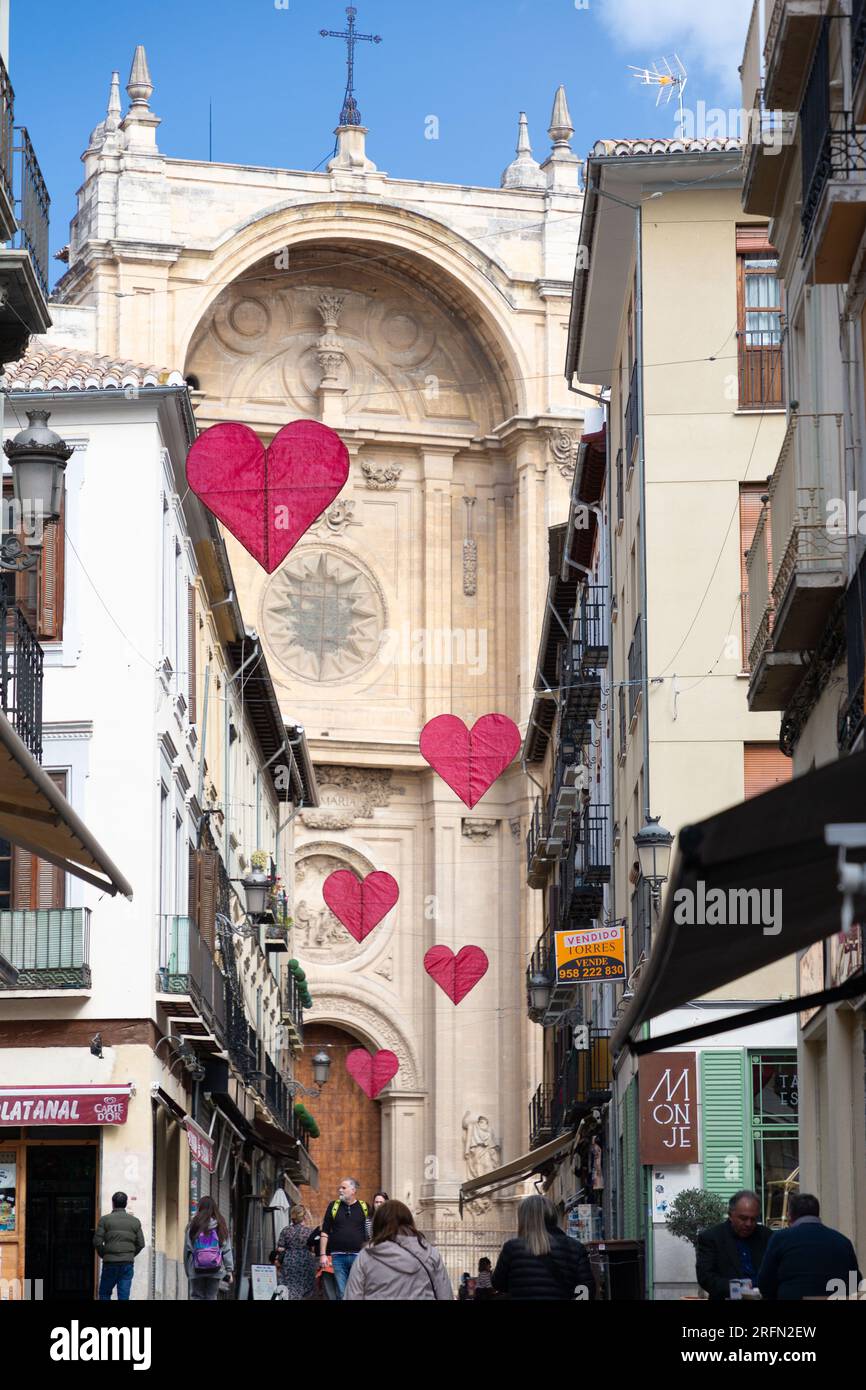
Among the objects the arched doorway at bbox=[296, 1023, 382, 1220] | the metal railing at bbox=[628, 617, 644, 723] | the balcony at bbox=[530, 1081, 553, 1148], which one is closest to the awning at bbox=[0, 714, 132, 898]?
the metal railing at bbox=[628, 617, 644, 723]

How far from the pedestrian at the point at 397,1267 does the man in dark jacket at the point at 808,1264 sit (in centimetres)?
151

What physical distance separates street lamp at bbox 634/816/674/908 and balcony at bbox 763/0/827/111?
7977 millimetres

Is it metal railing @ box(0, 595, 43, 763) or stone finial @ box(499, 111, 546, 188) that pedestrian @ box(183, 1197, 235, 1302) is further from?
stone finial @ box(499, 111, 546, 188)

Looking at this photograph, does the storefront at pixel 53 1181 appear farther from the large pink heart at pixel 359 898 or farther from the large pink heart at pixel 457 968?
the large pink heart at pixel 457 968

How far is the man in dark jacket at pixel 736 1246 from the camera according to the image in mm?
12859

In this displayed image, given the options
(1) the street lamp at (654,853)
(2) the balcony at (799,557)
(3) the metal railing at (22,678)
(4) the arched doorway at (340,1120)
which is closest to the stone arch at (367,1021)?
(4) the arched doorway at (340,1120)

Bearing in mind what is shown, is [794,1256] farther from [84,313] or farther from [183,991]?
[84,313]

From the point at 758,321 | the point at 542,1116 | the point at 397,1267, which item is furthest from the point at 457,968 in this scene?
the point at 397,1267

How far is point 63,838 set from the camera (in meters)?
14.8

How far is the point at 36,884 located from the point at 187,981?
2.05 meters

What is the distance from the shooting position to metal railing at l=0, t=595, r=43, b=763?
18.9 m

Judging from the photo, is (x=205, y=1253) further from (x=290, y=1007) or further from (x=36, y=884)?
(x=290, y=1007)

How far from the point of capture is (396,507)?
50781 millimetres
